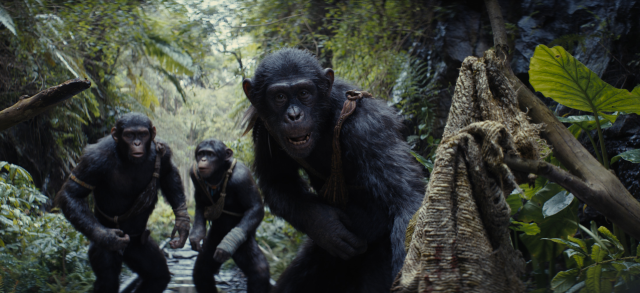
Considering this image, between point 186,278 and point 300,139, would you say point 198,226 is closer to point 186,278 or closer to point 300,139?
point 186,278

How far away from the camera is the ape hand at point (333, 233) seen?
8.70ft

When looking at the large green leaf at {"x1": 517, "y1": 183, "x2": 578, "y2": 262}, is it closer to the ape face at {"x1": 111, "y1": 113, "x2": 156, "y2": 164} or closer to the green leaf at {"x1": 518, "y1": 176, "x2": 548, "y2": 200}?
the green leaf at {"x1": 518, "y1": 176, "x2": 548, "y2": 200}

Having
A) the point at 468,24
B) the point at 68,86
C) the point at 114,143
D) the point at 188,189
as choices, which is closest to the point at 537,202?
the point at 468,24

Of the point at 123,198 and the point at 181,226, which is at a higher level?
the point at 123,198

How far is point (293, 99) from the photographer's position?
2.75 meters

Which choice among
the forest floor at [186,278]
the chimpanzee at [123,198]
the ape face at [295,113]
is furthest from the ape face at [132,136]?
the ape face at [295,113]

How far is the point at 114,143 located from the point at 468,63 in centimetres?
422

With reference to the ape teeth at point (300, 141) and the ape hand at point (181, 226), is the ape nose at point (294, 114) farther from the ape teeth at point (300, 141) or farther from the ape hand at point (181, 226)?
the ape hand at point (181, 226)

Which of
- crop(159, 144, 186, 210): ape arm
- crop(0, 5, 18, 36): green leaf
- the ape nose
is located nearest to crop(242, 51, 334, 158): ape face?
the ape nose

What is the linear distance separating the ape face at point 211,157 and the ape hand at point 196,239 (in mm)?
660

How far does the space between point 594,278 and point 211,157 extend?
12.9 feet

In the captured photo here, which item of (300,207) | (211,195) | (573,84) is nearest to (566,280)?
(573,84)

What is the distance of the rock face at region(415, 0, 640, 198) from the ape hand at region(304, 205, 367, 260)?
7.86 feet

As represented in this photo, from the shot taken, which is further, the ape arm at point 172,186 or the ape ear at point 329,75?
the ape arm at point 172,186
